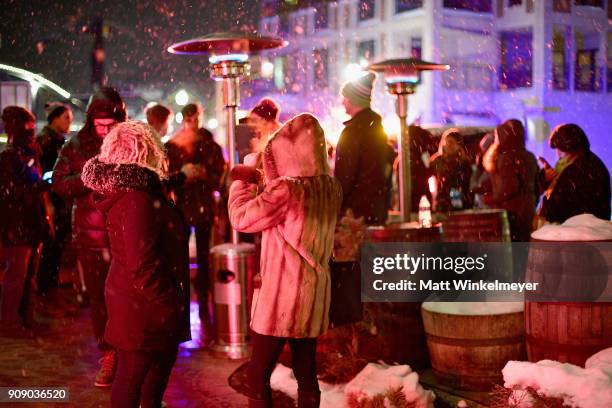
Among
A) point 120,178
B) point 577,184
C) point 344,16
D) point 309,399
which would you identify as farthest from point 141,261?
point 344,16

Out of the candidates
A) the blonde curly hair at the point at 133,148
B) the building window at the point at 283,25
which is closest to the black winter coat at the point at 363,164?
the blonde curly hair at the point at 133,148

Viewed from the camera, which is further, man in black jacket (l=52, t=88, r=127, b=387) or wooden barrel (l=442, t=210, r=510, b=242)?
wooden barrel (l=442, t=210, r=510, b=242)

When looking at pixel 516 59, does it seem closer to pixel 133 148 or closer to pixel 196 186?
pixel 196 186

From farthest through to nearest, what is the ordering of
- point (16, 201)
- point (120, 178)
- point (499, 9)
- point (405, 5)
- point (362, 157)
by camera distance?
point (499, 9), point (405, 5), point (16, 201), point (362, 157), point (120, 178)

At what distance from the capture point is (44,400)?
5.51 m

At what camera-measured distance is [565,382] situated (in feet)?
14.3

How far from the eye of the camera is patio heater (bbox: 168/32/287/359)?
6.71 metres

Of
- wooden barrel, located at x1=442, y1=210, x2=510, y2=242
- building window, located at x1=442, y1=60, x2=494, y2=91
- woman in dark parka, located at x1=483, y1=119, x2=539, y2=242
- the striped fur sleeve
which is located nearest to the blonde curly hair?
the striped fur sleeve

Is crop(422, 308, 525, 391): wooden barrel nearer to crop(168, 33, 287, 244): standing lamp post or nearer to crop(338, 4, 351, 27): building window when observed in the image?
crop(168, 33, 287, 244): standing lamp post

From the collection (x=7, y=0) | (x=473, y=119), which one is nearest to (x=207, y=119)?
(x=473, y=119)

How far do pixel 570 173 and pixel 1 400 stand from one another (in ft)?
15.3

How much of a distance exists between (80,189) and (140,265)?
198 cm

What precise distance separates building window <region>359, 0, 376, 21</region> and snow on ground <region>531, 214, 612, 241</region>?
99.7 feet

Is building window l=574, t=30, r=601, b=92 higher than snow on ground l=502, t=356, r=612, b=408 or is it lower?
higher
